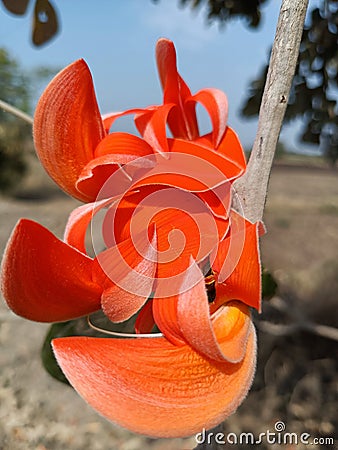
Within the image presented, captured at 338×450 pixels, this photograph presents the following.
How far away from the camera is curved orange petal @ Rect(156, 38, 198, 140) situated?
284mm

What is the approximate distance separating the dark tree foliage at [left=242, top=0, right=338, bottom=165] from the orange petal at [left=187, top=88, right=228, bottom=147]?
0.25 metres

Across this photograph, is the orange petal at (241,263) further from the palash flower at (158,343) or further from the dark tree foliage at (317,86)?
the dark tree foliage at (317,86)

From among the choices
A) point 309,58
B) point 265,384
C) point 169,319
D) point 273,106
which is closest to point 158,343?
point 169,319

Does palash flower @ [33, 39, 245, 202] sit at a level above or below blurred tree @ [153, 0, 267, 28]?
below

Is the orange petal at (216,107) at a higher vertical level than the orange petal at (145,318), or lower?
higher

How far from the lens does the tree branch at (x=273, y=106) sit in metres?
0.24

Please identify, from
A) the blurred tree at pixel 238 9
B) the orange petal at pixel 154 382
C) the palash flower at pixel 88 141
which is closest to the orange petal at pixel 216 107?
the palash flower at pixel 88 141

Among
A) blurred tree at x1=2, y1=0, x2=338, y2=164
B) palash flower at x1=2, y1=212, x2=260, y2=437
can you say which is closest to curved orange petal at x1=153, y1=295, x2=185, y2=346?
palash flower at x1=2, y1=212, x2=260, y2=437

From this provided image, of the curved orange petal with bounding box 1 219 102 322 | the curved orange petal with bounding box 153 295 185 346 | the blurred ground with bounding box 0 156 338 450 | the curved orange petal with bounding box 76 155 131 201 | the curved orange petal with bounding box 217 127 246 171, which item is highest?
the curved orange petal with bounding box 217 127 246 171

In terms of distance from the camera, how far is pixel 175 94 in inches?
11.3

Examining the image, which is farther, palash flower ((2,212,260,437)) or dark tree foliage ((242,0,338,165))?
dark tree foliage ((242,0,338,165))

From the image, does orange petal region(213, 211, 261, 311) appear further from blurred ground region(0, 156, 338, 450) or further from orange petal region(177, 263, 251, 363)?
blurred ground region(0, 156, 338, 450)

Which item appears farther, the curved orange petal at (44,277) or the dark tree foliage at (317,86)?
the dark tree foliage at (317,86)

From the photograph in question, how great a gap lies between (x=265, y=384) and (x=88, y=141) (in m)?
0.53
